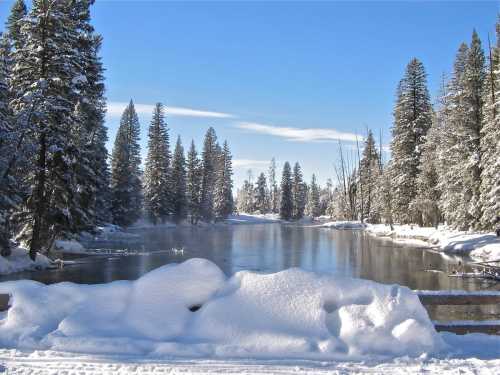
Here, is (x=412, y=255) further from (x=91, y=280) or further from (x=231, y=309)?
(x=231, y=309)

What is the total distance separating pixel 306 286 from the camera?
5660 millimetres

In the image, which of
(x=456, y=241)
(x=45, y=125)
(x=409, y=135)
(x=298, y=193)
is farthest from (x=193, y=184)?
(x=45, y=125)

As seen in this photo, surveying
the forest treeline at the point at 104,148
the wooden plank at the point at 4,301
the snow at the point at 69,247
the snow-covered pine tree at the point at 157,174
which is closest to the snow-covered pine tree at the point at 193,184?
the forest treeline at the point at 104,148

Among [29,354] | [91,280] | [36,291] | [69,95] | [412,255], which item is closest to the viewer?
[29,354]

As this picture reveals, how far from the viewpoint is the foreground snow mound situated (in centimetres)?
512

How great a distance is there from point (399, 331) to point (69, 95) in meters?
20.6

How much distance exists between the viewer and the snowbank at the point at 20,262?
18828 millimetres

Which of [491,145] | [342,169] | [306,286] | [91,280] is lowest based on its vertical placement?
[91,280]

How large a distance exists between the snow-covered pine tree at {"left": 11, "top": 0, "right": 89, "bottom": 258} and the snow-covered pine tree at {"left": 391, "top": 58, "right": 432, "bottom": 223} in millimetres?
34176

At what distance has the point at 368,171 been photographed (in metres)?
75.0

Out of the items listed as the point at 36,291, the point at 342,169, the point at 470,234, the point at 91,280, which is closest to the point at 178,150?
the point at 342,169

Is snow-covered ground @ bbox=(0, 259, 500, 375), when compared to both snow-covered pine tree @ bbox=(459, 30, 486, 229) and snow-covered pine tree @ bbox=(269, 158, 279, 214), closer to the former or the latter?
snow-covered pine tree @ bbox=(459, 30, 486, 229)

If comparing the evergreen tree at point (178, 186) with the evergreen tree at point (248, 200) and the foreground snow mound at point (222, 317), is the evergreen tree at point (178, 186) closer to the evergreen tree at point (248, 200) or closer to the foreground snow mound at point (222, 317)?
the evergreen tree at point (248, 200)

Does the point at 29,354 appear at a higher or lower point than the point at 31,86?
lower
